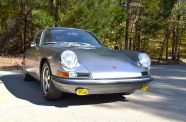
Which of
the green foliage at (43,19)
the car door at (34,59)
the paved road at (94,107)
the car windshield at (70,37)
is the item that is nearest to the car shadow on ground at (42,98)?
the paved road at (94,107)

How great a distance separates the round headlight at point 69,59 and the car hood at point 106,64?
132mm

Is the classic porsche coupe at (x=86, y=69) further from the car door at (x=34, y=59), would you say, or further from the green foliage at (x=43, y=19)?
the green foliage at (x=43, y=19)

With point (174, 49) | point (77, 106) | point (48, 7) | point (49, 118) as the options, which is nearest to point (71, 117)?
point (49, 118)

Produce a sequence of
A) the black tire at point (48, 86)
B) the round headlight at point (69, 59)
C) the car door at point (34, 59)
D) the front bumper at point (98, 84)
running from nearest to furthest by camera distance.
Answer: the front bumper at point (98, 84), the round headlight at point (69, 59), the black tire at point (48, 86), the car door at point (34, 59)

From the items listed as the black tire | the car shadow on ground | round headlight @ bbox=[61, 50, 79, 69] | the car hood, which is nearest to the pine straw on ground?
the car shadow on ground

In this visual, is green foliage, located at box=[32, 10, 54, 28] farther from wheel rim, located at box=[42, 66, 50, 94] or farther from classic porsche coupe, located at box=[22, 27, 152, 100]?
wheel rim, located at box=[42, 66, 50, 94]

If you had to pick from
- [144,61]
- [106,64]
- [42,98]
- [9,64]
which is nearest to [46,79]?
[42,98]

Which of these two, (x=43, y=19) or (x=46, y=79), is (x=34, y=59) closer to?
(x=46, y=79)

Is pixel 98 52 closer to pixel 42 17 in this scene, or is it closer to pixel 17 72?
pixel 17 72

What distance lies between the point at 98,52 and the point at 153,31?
12051 millimetres

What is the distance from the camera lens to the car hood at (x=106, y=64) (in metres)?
6.17

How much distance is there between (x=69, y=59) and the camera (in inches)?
244

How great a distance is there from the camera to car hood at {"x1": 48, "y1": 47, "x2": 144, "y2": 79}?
6172mm

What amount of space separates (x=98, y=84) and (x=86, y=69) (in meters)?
0.35
